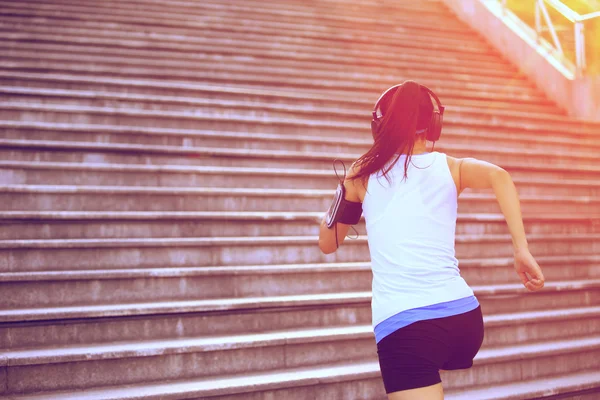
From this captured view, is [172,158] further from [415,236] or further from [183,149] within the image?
[415,236]

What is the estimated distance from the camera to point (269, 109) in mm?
5730

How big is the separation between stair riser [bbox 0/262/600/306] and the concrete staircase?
12mm

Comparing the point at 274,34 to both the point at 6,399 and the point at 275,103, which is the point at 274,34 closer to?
the point at 275,103

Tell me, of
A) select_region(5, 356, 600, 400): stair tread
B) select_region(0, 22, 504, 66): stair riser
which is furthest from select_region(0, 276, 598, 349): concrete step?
select_region(0, 22, 504, 66): stair riser

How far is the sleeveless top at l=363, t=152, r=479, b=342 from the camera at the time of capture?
5.57 ft

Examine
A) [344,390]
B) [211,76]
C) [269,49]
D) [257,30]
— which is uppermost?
[257,30]

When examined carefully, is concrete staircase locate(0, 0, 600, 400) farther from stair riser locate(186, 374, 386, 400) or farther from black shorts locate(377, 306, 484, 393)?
black shorts locate(377, 306, 484, 393)

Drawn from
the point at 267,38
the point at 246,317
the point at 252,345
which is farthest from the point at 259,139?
the point at 267,38

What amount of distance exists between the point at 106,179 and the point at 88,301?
1.21 metres

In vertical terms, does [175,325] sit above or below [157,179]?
below

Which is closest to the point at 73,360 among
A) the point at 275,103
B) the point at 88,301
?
the point at 88,301

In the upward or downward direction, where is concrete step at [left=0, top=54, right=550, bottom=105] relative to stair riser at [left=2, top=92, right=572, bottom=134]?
upward

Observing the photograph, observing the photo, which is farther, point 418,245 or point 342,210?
point 342,210

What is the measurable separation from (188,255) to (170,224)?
0.33 m
